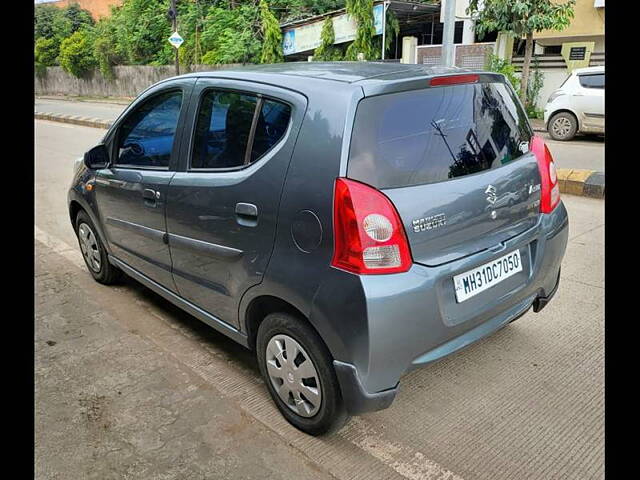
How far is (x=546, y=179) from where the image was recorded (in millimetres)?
2766

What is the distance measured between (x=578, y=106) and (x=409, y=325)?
10.9m

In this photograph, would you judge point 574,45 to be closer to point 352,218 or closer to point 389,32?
point 389,32

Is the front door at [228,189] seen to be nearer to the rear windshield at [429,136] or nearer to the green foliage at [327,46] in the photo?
the rear windshield at [429,136]

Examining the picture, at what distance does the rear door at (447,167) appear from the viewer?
83.5 inches

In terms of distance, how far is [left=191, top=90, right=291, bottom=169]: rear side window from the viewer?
96.0 inches

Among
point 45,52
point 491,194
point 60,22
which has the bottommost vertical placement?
point 491,194

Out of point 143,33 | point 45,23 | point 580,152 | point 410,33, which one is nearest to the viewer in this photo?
point 580,152

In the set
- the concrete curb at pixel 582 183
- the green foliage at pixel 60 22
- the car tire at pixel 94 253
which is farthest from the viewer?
the green foliage at pixel 60 22

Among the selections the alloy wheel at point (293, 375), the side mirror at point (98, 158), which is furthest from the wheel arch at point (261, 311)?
the side mirror at point (98, 158)

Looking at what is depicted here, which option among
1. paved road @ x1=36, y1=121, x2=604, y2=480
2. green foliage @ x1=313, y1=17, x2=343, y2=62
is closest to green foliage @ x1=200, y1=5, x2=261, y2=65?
green foliage @ x1=313, y1=17, x2=343, y2=62

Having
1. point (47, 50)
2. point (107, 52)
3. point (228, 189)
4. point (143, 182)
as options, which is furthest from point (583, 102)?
point (47, 50)

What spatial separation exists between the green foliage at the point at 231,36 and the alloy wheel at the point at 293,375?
24078 mm

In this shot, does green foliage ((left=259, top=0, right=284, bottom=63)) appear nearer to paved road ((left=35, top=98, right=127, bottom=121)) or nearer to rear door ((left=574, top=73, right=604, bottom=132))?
paved road ((left=35, top=98, right=127, bottom=121))

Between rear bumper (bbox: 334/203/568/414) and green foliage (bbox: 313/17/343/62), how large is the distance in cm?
2027
